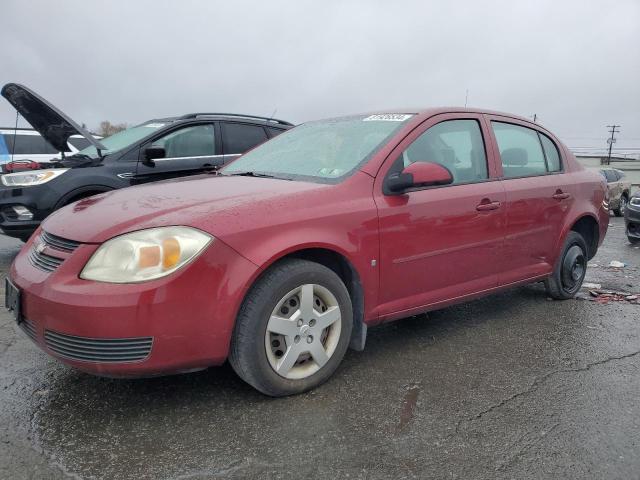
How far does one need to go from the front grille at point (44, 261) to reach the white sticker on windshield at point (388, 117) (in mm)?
2131

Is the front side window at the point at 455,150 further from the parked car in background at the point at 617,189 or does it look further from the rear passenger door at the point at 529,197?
the parked car in background at the point at 617,189

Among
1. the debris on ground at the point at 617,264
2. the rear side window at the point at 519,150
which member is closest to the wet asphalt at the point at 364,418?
the rear side window at the point at 519,150

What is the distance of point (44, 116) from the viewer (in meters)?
5.46

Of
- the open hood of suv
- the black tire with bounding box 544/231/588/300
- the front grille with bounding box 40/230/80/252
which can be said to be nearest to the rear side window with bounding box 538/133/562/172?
the black tire with bounding box 544/231/588/300

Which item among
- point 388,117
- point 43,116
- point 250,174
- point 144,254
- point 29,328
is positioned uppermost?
point 43,116

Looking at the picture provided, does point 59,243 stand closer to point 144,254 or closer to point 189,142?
point 144,254

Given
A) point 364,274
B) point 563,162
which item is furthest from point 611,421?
point 563,162

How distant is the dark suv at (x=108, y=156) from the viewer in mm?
5320

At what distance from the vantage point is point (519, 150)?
159 inches

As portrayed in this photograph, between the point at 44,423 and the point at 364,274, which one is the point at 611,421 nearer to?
the point at 364,274

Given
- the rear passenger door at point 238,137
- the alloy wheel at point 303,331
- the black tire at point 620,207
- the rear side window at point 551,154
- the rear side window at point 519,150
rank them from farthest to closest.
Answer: the black tire at point 620,207
the rear passenger door at point 238,137
the rear side window at point 551,154
the rear side window at point 519,150
the alloy wheel at point 303,331

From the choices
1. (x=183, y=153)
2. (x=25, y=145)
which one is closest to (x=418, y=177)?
(x=183, y=153)

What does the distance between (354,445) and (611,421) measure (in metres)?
1.27

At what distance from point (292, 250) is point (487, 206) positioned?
5.24 ft
